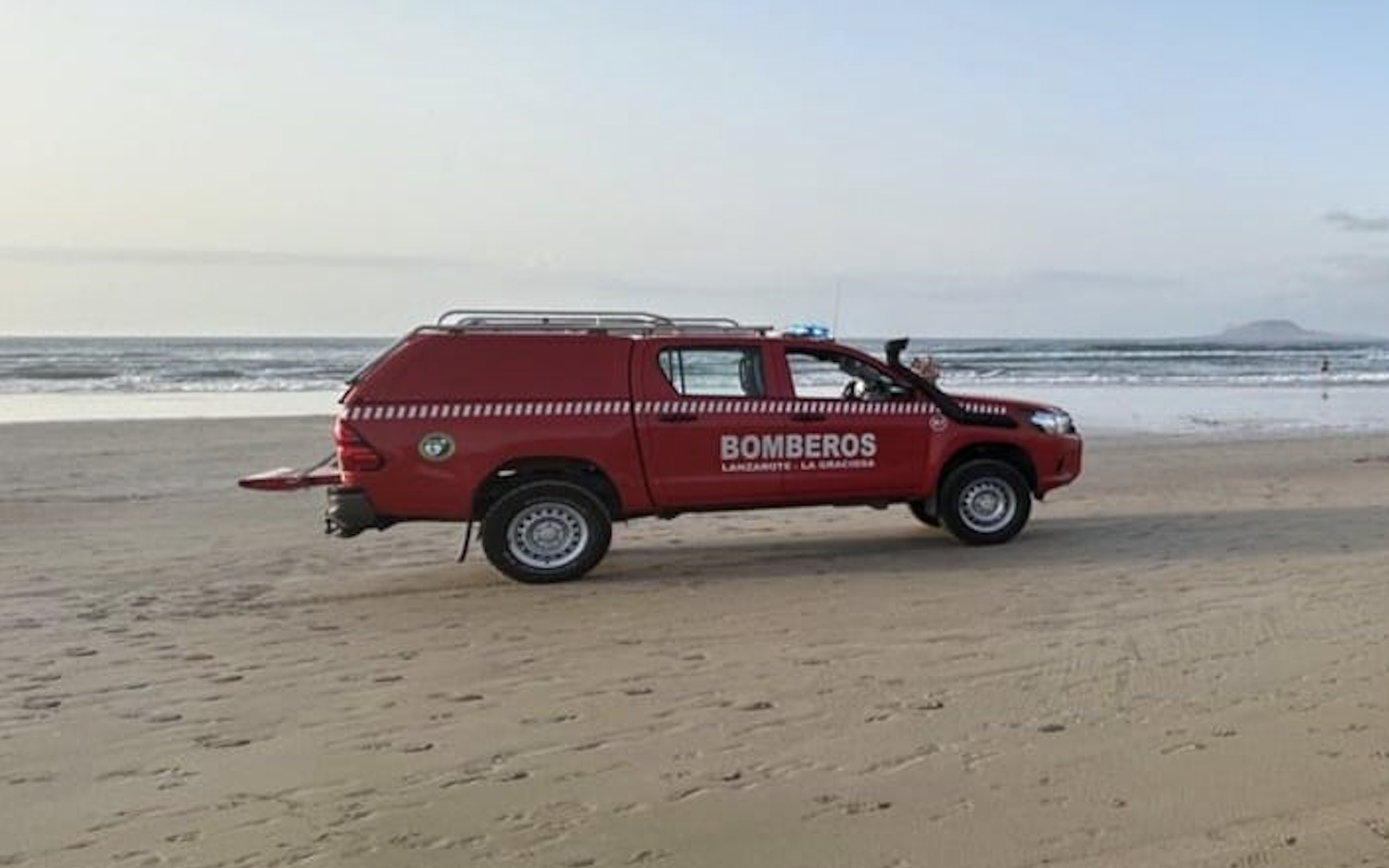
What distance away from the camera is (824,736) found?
5.18 m

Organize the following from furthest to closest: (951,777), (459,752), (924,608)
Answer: (924,608)
(459,752)
(951,777)

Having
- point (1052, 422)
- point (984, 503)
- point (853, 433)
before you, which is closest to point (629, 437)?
point (853, 433)

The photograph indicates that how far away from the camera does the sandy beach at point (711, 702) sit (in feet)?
13.7

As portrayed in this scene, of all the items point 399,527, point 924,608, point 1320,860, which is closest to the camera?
point 1320,860

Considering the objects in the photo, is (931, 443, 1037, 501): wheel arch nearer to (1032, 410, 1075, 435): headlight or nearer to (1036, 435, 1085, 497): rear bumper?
(1036, 435, 1085, 497): rear bumper

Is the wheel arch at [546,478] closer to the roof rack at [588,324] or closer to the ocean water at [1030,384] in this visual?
the roof rack at [588,324]

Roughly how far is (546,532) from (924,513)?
349 cm

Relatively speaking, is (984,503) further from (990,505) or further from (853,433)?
(853,433)

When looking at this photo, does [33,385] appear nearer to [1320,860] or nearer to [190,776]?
[190,776]

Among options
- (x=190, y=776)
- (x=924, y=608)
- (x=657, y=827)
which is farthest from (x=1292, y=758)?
(x=190, y=776)

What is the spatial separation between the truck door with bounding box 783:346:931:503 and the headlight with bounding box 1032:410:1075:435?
1093mm

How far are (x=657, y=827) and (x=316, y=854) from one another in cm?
112

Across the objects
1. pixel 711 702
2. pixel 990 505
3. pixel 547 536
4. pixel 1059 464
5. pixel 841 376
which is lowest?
pixel 711 702

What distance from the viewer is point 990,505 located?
1022cm
